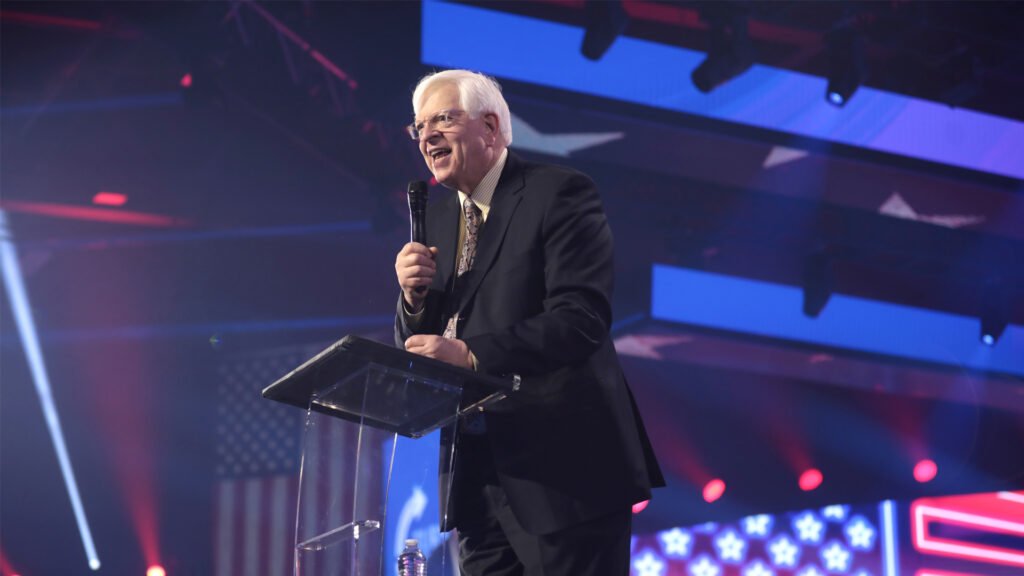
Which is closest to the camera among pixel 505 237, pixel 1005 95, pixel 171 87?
pixel 505 237

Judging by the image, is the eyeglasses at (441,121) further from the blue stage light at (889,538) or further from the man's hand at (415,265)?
the blue stage light at (889,538)

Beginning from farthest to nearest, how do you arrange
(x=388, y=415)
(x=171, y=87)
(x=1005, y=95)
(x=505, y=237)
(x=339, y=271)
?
(x=339, y=271)
(x=1005, y=95)
(x=171, y=87)
(x=505, y=237)
(x=388, y=415)

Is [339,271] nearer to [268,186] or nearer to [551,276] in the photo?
[268,186]

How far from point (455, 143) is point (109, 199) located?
387 centimetres

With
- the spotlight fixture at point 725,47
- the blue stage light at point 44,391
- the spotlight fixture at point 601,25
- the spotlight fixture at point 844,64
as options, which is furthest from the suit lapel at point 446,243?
the blue stage light at point 44,391

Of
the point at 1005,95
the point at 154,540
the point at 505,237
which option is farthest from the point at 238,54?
the point at 1005,95

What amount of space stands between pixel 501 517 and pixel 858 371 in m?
5.29

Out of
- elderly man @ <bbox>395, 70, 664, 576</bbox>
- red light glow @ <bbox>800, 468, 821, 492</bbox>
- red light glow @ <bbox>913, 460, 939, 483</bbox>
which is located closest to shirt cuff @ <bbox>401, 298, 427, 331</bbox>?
elderly man @ <bbox>395, 70, 664, 576</bbox>

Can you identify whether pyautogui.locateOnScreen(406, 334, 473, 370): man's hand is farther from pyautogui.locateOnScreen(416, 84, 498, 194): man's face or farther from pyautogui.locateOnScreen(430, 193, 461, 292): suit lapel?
pyautogui.locateOnScreen(416, 84, 498, 194): man's face

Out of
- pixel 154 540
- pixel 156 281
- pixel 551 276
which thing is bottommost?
pixel 551 276

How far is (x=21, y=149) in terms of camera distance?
503 centimetres

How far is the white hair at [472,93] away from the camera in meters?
1.83

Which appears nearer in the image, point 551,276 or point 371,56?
point 551,276

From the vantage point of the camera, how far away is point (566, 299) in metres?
1.60
